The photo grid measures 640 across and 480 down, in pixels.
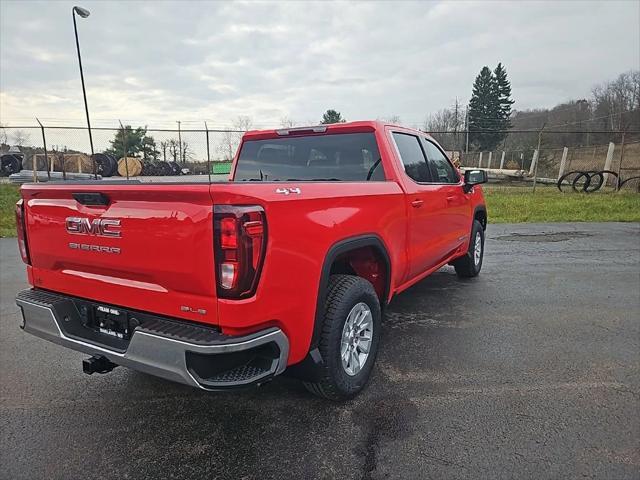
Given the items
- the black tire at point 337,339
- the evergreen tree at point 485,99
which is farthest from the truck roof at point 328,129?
the evergreen tree at point 485,99

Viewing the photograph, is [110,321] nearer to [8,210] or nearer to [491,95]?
[8,210]

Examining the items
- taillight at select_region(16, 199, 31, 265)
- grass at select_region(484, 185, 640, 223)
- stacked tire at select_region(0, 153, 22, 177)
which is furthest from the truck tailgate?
stacked tire at select_region(0, 153, 22, 177)

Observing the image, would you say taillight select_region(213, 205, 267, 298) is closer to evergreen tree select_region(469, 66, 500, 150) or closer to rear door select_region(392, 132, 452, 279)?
rear door select_region(392, 132, 452, 279)

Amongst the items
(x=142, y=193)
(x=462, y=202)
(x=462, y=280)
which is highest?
(x=142, y=193)

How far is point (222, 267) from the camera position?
2092 millimetres

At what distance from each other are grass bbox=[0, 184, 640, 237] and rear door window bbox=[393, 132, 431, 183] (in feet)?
26.8

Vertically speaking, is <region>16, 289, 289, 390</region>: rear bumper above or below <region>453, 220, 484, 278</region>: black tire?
above

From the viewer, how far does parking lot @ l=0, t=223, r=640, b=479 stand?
229cm

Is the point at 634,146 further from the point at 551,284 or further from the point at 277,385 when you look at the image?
the point at 277,385

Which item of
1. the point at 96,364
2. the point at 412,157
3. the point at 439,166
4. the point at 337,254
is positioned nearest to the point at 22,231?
the point at 96,364

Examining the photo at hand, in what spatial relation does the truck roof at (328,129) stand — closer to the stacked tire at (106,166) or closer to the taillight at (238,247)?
the taillight at (238,247)

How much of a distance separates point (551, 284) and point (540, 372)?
2.78 meters

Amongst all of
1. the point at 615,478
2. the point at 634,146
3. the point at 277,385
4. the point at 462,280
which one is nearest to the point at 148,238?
the point at 277,385

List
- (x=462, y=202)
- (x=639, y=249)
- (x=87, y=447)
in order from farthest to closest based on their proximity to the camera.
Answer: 1. (x=639, y=249)
2. (x=462, y=202)
3. (x=87, y=447)
